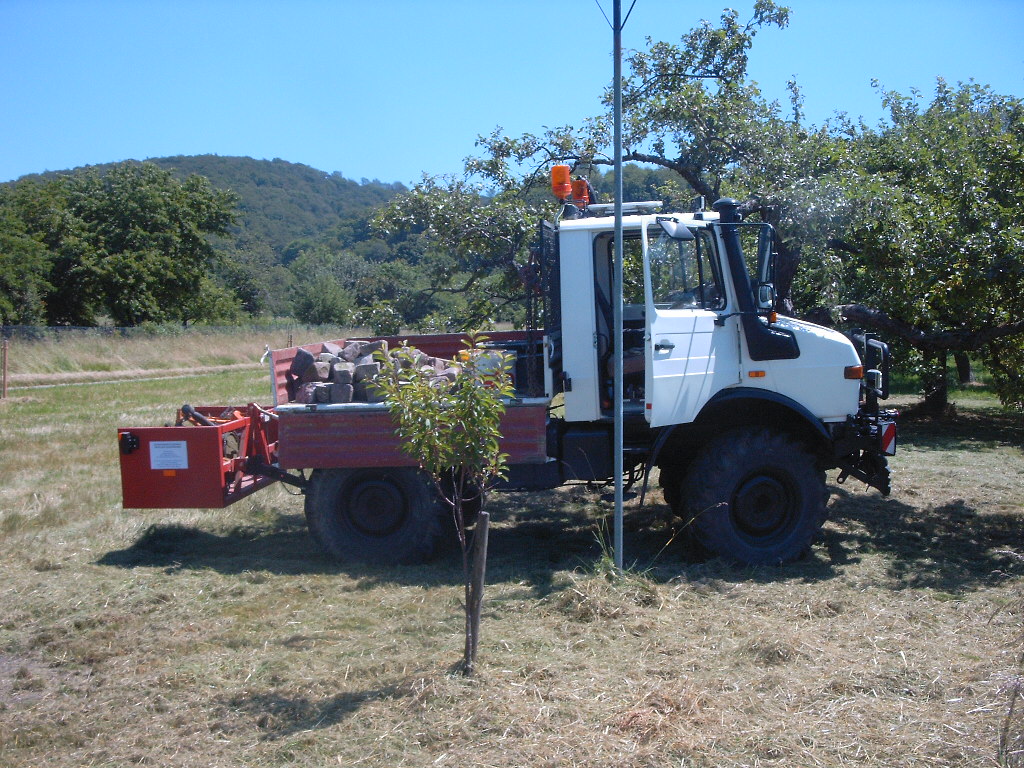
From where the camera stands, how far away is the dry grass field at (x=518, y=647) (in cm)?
405

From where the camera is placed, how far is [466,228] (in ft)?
30.7

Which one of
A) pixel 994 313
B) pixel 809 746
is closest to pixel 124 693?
pixel 809 746

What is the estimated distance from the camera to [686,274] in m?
6.78

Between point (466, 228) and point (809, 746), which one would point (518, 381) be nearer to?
point (466, 228)

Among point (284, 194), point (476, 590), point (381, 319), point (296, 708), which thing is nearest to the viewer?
point (296, 708)

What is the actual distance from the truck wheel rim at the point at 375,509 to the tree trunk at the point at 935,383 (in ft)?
36.0

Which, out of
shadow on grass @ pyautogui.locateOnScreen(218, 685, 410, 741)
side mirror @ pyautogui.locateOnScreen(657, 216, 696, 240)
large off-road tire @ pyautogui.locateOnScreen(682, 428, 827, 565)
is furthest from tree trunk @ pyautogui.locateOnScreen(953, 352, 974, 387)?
shadow on grass @ pyautogui.locateOnScreen(218, 685, 410, 741)

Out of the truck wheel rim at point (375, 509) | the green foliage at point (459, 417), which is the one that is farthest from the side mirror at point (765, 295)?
the truck wheel rim at point (375, 509)

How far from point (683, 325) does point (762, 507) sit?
5.32ft

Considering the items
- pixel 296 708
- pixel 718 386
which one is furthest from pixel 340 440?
pixel 718 386

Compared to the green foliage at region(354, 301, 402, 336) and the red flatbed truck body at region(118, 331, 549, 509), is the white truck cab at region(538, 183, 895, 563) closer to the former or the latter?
the red flatbed truck body at region(118, 331, 549, 509)

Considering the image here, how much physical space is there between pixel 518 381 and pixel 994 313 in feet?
15.6

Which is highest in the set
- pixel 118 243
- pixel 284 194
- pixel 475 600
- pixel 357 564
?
pixel 284 194

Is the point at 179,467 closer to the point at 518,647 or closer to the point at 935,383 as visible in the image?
the point at 518,647
